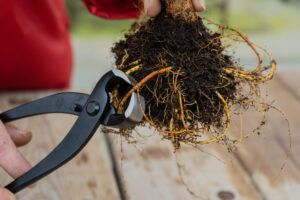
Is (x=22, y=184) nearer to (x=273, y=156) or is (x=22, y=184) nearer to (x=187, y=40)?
(x=187, y=40)

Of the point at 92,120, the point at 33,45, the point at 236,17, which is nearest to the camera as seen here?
the point at 92,120

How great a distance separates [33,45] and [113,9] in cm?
42

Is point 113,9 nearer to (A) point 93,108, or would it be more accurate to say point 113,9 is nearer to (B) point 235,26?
(A) point 93,108

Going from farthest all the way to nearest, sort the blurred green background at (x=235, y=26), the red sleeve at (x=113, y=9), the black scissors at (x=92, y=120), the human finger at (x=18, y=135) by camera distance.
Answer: the blurred green background at (x=235, y=26), the red sleeve at (x=113, y=9), the human finger at (x=18, y=135), the black scissors at (x=92, y=120)

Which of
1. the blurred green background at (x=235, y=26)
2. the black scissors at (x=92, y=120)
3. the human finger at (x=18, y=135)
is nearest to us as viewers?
the black scissors at (x=92, y=120)

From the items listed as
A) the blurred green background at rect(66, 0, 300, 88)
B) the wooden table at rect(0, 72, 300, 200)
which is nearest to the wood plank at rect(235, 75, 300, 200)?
the wooden table at rect(0, 72, 300, 200)

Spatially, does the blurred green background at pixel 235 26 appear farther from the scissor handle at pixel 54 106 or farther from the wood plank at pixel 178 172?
the scissor handle at pixel 54 106

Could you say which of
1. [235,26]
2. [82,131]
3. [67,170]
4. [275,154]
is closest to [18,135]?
[67,170]

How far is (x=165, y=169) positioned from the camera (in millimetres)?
1149

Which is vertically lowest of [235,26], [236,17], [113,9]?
[236,17]

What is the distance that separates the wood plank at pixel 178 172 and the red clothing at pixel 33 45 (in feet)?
1.25

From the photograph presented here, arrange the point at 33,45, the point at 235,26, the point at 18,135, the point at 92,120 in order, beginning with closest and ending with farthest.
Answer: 1. the point at 92,120
2. the point at 18,135
3. the point at 33,45
4. the point at 235,26

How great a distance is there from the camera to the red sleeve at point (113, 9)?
3.84ft

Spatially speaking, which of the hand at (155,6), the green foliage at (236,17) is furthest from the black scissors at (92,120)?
the green foliage at (236,17)
